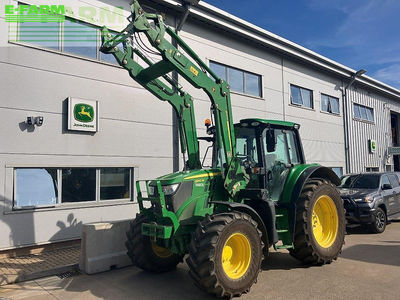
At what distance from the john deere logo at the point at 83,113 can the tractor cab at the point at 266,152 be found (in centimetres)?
407

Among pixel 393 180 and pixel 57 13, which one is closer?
pixel 57 13

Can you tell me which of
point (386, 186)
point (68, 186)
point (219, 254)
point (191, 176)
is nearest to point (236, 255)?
point (219, 254)

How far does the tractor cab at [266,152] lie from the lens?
18.9 ft

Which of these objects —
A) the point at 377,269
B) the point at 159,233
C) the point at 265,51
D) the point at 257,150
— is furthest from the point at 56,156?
the point at 265,51

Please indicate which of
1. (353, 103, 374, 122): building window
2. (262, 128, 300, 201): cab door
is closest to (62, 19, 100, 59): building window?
(262, 128, 300, 201): cab door

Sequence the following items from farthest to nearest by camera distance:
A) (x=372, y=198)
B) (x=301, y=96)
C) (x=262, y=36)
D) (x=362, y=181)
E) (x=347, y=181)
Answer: (x=301, y=96), (x=262, y=36), (x=347, y=181), (x=362, y=181), (x=372, y=198)

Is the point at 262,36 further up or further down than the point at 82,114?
further up

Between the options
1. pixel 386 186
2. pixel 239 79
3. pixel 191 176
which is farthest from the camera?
pixel 239 79

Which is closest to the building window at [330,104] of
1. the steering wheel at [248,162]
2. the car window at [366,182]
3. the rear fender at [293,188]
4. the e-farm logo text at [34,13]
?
the car window at [366,182]

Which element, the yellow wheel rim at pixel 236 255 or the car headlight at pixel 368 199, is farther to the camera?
the car headlight at pixel 368 199

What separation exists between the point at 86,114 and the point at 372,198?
7.69 meters

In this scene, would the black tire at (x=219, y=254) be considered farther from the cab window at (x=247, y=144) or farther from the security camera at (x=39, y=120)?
the security camera at (x=39, y=120)

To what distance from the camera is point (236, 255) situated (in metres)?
4.95

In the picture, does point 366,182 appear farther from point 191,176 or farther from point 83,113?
point 83,113
